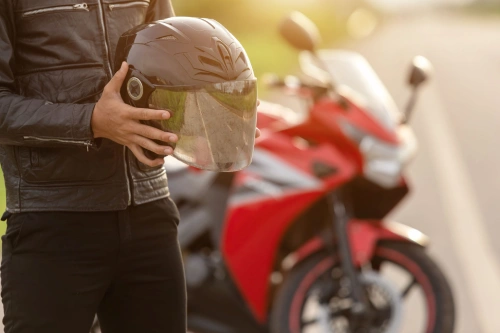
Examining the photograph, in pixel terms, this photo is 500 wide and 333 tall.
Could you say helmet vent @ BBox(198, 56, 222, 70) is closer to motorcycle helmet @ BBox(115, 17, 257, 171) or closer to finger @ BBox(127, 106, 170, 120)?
motorcycle helmet @ BBox(115, 17, 257, 171)

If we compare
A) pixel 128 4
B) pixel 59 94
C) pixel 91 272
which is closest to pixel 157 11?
pixel 128 4

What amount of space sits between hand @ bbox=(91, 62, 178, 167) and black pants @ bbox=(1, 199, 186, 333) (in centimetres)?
25

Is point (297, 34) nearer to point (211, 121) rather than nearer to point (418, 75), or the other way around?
point (418, 75)

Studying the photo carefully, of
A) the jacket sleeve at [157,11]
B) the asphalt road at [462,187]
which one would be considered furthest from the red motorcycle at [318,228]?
A: the jacket sleeve at [157,11]

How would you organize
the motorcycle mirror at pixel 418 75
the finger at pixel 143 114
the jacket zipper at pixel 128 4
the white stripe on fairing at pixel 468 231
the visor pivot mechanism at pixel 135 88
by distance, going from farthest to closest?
the white stripe on fairing at pixel 468 231, the motorcycle mirror at pixel 418 75, the jacket zipper at pixel 128 4, the visor pivot mechanism at pixel 135 88, the finger at pixel 143 114

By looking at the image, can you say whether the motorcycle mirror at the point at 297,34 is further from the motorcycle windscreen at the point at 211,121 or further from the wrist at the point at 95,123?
the wrist at the point at 95,123

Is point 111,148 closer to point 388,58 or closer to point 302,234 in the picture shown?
point 302,234

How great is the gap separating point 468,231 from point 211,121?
4957mm

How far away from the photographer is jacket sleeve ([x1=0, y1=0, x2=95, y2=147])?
88.0 inches

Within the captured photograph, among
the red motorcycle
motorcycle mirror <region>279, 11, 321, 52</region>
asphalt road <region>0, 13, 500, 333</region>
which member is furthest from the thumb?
asphalt road <region>0, 13, 500, 333</region>

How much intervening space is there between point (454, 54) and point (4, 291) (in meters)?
27.8

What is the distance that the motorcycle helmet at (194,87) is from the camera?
7.62ft

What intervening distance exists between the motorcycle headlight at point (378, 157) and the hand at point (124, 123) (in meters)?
2.00

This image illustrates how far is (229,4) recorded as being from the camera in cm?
4081
